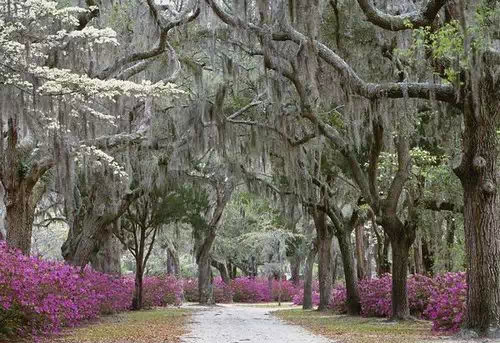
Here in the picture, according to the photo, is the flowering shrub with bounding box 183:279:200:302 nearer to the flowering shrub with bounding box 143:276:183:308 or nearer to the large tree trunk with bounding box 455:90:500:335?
the flowering shrub with bounding box 143:276:183:308

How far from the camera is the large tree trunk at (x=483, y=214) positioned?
923 cm

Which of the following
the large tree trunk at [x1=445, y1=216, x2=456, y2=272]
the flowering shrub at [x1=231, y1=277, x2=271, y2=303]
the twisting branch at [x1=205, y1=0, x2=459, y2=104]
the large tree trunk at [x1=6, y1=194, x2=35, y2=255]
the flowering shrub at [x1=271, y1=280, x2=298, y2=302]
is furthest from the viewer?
the flowering shrub at [x1=271, y1=280, x2=298, y2=302]

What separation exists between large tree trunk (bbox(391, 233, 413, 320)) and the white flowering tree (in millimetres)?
5694

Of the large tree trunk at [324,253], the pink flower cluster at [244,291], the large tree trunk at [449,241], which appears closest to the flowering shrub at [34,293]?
the large tree trunk at [324,253]

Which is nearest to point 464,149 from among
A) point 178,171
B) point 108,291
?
point 178,171

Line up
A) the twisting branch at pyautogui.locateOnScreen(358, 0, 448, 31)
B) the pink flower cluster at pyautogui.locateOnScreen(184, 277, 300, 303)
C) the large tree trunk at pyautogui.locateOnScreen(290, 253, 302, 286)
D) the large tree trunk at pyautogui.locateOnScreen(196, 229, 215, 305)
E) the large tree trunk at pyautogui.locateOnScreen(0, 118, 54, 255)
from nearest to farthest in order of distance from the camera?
the twisting branch at pyautogui.locateOnScreen(358, 0, 448, 31) < the large tree trunk at pyautogui.locateOnScreen(0, 118, 54, 255) < the large tree trunk at pyautogui.locateOnScreen(196, 229, 215, 305) < the pink flower cluster at pyautogui.locateOnScreen(184, 277, 300, 303) < the large tree trunk at pyautogui.locateOnScreen(290, 253, 302, 286)

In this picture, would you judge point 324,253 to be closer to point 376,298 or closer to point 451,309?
point 376,298

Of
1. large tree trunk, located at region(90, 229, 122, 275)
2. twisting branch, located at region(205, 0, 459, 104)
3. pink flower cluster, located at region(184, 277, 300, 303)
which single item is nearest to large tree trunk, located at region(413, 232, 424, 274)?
large tree trunk, located at region(90, 229, 122, 275)

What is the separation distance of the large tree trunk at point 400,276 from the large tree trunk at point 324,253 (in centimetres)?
643

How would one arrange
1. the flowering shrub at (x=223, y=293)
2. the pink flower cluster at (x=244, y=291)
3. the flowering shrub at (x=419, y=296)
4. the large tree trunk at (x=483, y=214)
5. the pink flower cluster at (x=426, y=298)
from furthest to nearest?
1. the pink flower cluster at (x=244, y=291)
2. the flowering shrub at (x=223, y=293)
3. the flowering shrub at (x=419, y=296)
4. the pink flower cluster at (x=426, y=298)
5. the large tree trunk at (x=483, y=214)

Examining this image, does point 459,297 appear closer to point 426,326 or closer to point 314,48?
point 426,326

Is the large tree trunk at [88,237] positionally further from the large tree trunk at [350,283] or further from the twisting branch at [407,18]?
the twisting branch at [407,18]

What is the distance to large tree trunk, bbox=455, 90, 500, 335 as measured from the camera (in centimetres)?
923

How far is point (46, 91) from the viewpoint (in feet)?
31.2
